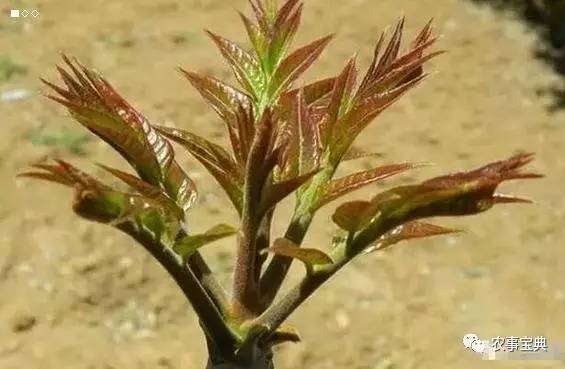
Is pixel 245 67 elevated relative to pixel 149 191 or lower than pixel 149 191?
elevated

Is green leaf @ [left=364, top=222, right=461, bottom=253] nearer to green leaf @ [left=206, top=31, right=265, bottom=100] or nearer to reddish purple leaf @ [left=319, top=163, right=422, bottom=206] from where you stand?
reddish purple leaf @ [left=319, top=163, right=422, bottom=206]

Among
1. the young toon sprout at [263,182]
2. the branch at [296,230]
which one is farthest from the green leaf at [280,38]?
the branch at [296,230]

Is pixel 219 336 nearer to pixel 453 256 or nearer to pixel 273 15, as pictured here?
pixel 273 15

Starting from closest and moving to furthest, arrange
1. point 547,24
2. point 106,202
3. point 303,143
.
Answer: point 106,202, point 303,143, point 547,24

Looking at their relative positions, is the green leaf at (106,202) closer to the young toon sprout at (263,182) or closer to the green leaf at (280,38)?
the young toon sprout at (263,182)

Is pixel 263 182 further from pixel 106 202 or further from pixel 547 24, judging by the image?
pixel 547 24

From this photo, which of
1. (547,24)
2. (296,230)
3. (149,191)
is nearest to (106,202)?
(149,191)

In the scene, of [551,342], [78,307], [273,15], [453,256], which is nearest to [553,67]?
[453,256]
